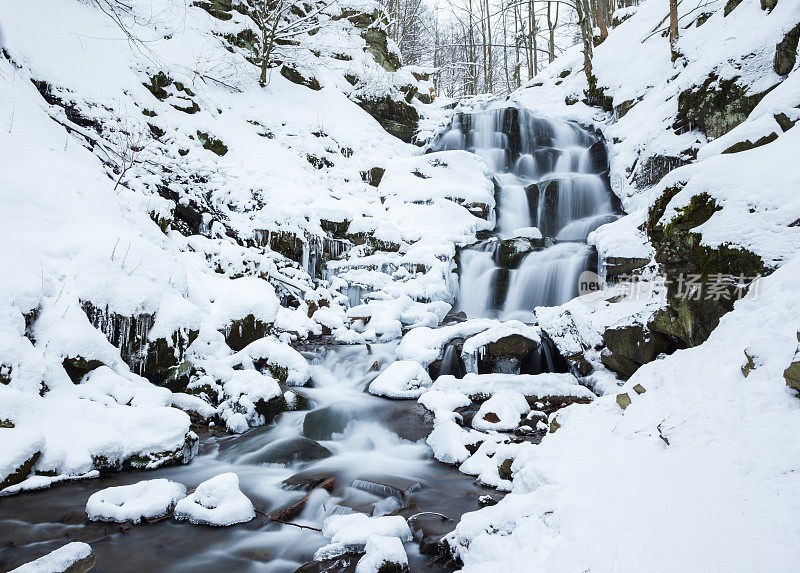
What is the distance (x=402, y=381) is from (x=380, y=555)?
142 inches

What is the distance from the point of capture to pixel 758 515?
64.7 inches

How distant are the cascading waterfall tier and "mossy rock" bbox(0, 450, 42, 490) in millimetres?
7575

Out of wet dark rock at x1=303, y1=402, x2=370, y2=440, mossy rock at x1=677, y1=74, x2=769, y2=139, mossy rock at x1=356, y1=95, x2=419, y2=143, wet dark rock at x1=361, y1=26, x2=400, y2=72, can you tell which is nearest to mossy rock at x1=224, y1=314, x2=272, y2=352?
wet dark rock at x1=303, y1=402, x2=370, y2=440

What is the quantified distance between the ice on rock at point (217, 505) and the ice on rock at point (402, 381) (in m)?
2.80

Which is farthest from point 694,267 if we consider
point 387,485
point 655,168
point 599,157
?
point 599,157

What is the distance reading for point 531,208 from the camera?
12.0m

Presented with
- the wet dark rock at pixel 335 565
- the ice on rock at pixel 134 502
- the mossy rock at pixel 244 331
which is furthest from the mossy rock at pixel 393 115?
the wet dark rock at pixel 335 565

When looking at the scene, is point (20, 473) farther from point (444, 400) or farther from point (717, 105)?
point (717, 105)

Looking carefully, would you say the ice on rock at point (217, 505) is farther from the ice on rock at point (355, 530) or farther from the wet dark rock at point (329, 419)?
the wet dark rock at point (329, 419)

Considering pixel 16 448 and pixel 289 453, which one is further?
pixel 289 453

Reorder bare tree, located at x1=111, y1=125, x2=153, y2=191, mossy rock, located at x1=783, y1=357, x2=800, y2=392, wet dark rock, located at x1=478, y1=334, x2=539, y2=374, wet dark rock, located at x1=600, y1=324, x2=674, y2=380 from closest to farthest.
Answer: mossy rock, located at x1=783, y1=357, x2=800, y2=392
wet dark rock, located at x1=600, y1=324, x2=674, y2=380
wet dark rock, located at x1=478, y1=334, x2=539, y2=374
bare tree, located at x1=111, y1=125, x2=153, y2=191

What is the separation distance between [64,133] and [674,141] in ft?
38.1

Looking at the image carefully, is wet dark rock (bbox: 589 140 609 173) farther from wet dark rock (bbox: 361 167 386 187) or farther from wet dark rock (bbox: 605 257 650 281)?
wet dark rock (bbox: 361 167 386 187)

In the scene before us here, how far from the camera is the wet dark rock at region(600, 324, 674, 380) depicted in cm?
529
